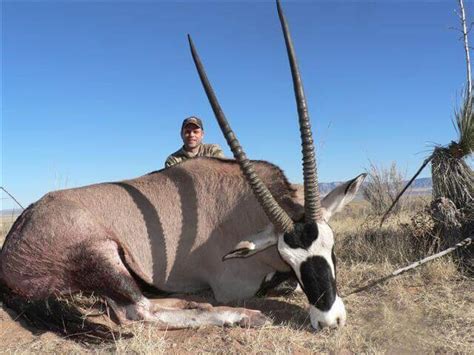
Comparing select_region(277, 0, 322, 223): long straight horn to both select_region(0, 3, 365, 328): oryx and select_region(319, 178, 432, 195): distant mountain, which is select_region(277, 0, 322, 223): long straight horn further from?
select_region(319, 178, 432, 195): distant mountain

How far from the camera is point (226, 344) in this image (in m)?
3.58

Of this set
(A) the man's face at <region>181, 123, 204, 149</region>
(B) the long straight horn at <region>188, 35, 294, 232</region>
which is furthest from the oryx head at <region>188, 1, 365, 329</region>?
(A) the man's face at <region>181, 123, 204, 149</region>

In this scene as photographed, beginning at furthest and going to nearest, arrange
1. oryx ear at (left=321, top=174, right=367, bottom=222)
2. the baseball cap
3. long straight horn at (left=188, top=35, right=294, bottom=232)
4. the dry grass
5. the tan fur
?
the baseball cap → oryx ear at (left=321, top=174, right=367, bottom=222) → the tan fur → long straight horn at (left=188, top=35, right=294, bottom=232) → the dry grass

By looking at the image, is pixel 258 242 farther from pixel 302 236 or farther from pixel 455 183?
pixel 455 183

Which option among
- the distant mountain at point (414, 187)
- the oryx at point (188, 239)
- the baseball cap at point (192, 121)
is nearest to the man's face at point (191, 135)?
the baseball cap at point (192, 121)

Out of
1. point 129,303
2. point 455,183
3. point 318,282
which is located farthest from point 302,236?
point 455,183

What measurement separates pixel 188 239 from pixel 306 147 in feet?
5.25

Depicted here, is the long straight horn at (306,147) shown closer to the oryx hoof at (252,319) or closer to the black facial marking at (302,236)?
the black facial marking at (302,236)

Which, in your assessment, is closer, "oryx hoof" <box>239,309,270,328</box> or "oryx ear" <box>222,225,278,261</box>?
"oryx hoof" <box>239,309,270,328</box>

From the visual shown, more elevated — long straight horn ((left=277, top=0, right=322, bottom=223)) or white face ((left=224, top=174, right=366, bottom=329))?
long straight horn ((left=277, top=0, right=322, bottom=223))

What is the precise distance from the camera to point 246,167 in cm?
423

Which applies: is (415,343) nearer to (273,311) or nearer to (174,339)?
(273,311)

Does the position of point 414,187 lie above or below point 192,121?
below

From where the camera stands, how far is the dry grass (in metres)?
3.43
